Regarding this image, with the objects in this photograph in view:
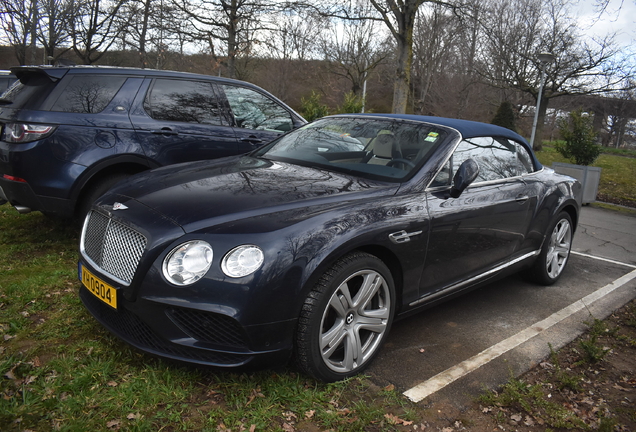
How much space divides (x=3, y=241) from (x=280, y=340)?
390 cm

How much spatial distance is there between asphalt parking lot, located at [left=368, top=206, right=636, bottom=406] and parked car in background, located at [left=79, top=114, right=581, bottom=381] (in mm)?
325

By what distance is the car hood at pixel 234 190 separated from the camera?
273cm

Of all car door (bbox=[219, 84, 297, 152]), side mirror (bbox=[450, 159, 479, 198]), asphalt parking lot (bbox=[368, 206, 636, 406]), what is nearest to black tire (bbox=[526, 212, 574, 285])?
asphalt parking lot (bbox=[368, 206, 636, 406])

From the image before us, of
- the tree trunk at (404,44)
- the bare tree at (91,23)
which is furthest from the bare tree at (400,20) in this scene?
the bare tree at (91,23)

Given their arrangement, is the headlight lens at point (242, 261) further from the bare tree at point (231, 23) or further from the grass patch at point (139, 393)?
the bare tree at point (231, 23)

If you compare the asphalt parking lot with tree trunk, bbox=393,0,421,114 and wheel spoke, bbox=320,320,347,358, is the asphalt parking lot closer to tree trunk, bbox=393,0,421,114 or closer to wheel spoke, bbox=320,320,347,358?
wheel spoke, bbox=320,320,347,358

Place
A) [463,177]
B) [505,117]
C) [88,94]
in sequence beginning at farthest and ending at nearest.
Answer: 1. [505,117]
2. [88,94]
3. [463,177]

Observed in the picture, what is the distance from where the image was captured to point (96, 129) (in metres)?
→ 4.70

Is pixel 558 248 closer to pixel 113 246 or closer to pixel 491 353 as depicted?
pixel 491 353

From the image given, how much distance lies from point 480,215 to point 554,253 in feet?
5.85

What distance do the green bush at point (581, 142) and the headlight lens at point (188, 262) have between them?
41.9ft

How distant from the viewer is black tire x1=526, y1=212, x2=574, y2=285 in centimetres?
481

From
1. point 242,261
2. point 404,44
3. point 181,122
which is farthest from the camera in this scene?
point 404,44

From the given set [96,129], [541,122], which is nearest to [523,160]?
[96,129]
